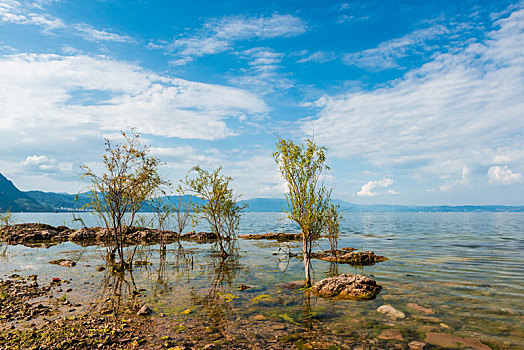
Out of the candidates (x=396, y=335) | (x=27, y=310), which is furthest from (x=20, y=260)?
(x=396, y=335)

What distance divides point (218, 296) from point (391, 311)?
24.3ft

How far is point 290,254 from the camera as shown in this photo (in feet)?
87.9

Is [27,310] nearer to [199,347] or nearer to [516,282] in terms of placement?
[199,347]

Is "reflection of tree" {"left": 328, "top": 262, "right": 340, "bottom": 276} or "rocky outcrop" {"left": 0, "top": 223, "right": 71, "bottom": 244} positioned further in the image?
"rocky outcrop" {"left": 0, "top": 223, "right": 71, "bottom": 244}

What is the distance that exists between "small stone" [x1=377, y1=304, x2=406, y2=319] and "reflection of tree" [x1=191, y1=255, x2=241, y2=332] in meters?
6.03

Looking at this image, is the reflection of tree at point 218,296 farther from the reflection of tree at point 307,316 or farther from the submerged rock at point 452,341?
the submerged rock at point 452,341

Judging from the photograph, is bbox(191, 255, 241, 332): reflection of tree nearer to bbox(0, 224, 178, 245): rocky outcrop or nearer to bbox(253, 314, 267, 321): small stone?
bbox(253, 314, 267, 321): small stone

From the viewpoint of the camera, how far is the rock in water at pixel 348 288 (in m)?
12.9

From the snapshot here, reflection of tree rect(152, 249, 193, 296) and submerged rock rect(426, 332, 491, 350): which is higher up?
submerged rock rect(426, 332, 491, 350)

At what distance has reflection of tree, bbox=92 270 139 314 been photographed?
436 inches

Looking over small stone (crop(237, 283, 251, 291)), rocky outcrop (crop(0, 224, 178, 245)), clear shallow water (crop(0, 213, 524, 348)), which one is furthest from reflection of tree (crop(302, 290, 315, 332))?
rocky outcrop (crop(0, 224, 178, 245))

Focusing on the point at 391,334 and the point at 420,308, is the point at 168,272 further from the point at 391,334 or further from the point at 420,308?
the point at 420,308

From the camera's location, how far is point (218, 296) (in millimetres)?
12969

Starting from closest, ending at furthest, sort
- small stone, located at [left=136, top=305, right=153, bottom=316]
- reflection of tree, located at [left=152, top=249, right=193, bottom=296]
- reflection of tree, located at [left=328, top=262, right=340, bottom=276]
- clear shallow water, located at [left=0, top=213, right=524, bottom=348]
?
clear shallow water, located at [left=0, top=213, right=524, bottom=348], small stone, located at [left=136, top=305, right=153, bottom=316], reflection of tree, located at [left=152, top=249, right=193, bottom=296], reflection of tree, located at [left=328, top=262, right=340, bottom=276]
